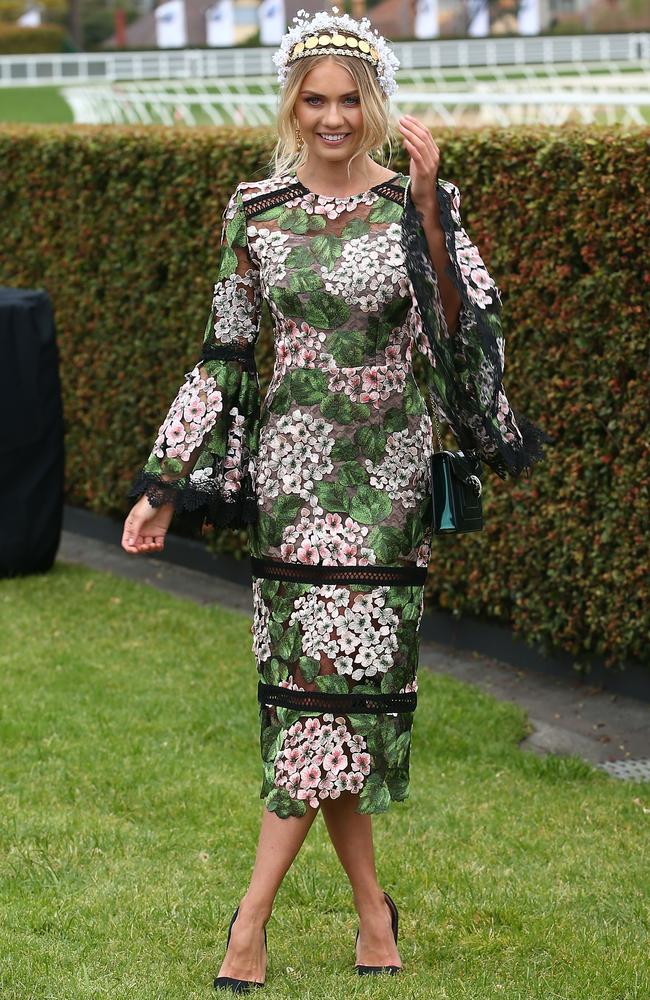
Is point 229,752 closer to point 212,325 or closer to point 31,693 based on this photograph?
point 31,693

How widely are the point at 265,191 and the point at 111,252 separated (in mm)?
5318

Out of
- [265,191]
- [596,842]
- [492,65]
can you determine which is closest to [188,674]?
[596,842]

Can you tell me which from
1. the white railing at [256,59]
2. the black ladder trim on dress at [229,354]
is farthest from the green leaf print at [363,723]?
the white railing at [256,59]

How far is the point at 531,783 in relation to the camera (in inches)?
207

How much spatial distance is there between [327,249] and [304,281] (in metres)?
0.09

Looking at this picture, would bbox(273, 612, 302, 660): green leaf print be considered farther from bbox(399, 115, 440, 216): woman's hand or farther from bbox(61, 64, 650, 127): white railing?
bbox(61, 64, 650, 127): white railing

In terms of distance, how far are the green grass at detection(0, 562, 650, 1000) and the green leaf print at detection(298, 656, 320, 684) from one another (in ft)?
2.42

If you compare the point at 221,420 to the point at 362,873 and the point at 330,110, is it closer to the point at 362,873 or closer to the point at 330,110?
the point at 330,110

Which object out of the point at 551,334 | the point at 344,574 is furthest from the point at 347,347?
the point at 551,334

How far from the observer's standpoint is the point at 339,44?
3.42 metres

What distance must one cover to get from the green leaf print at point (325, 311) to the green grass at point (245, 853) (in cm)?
153

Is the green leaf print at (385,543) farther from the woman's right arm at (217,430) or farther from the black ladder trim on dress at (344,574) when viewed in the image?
the woman's right arm at (217,430)

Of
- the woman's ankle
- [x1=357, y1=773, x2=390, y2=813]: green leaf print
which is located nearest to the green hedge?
[x1=357, y1=773, x2=390, y2=813]: green leaf print

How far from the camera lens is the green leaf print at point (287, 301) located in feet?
11.4
